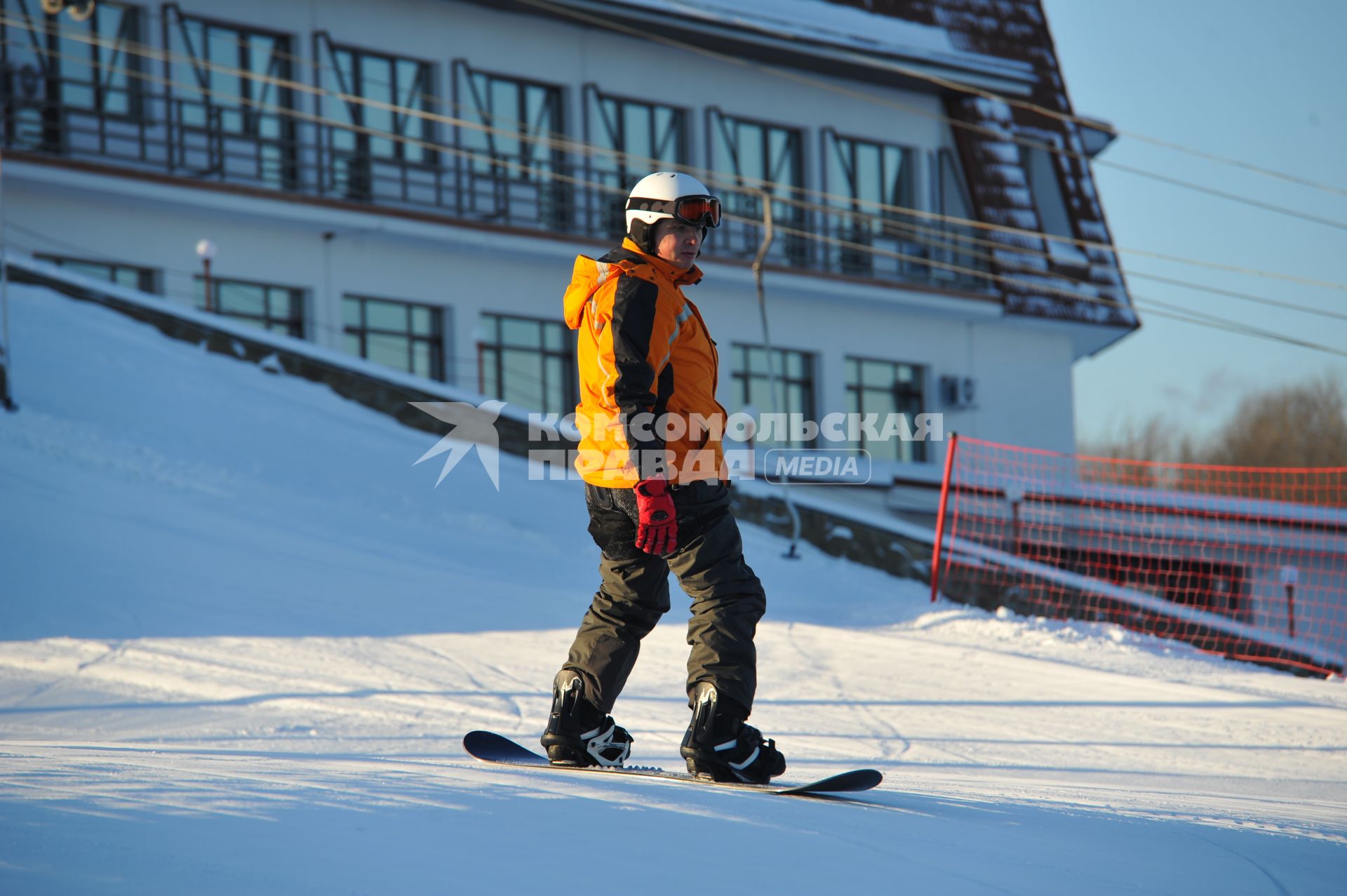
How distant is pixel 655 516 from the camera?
3893mm

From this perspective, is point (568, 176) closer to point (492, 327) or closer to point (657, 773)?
point (492, 327)

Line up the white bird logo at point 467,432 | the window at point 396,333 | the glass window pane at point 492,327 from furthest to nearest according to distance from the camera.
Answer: the glass window pane at point 492,327 < the window at point 396,333 < the white bird logo at point 467,432

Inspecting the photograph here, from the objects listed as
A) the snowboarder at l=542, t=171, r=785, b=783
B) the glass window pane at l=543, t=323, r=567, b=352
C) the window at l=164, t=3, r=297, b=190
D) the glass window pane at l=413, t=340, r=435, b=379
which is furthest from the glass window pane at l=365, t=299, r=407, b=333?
the snowboarder at l=542, t=171, r=785, b=783

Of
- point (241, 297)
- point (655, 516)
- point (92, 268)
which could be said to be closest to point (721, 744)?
point (655, 516)

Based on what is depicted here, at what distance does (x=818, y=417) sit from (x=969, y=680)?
2051cm

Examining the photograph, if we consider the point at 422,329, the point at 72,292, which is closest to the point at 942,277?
the point at 422,329

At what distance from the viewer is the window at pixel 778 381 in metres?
26.7

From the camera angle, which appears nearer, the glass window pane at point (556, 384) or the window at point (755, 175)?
the glass window pane at point (556, 384)

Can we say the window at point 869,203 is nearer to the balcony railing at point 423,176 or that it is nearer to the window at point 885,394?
the balcony railing at point 423,176

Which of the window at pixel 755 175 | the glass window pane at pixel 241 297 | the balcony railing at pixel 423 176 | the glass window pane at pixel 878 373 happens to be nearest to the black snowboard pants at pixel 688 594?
the balcony railing at pixel 423 176

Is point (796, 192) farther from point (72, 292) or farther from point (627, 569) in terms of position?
point (627, 569)

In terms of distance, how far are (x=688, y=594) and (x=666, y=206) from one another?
1219 mm

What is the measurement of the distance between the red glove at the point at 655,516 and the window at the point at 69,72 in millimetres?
18553

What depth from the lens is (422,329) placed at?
23.5 meters
